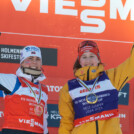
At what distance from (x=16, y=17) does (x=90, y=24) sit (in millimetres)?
800

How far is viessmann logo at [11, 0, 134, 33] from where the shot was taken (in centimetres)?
400

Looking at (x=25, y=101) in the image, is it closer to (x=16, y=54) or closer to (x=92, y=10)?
A: (x=16, y=54)

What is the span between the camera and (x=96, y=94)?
275cm

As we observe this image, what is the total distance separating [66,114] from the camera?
9.12 feet

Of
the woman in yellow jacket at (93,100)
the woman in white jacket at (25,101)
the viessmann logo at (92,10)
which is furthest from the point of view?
the viessmann logo at (92,10)

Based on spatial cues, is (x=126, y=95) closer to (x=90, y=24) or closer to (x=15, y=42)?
(x=90, y=24)

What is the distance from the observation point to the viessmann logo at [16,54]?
3.79m

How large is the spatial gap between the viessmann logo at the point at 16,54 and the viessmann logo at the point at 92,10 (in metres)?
0.42

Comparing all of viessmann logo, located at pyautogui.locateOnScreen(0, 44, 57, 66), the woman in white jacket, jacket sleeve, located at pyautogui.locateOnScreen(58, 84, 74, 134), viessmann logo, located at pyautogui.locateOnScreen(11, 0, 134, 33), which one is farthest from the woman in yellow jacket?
viessmann logo, located at pyautogui.locateOnScreen(11, 0, 134, 33)

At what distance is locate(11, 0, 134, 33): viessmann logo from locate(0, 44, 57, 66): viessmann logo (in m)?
0.42

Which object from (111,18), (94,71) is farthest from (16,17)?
(94,71)

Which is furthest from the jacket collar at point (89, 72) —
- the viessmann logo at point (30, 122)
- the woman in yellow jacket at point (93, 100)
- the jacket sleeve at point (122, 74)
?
the viessmann logo at point (30, 122)

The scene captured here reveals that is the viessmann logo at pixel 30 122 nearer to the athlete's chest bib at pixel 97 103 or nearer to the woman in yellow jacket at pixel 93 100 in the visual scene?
the woman in yellow jacket at pixel 93 100

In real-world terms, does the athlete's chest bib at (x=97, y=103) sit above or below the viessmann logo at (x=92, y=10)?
below
